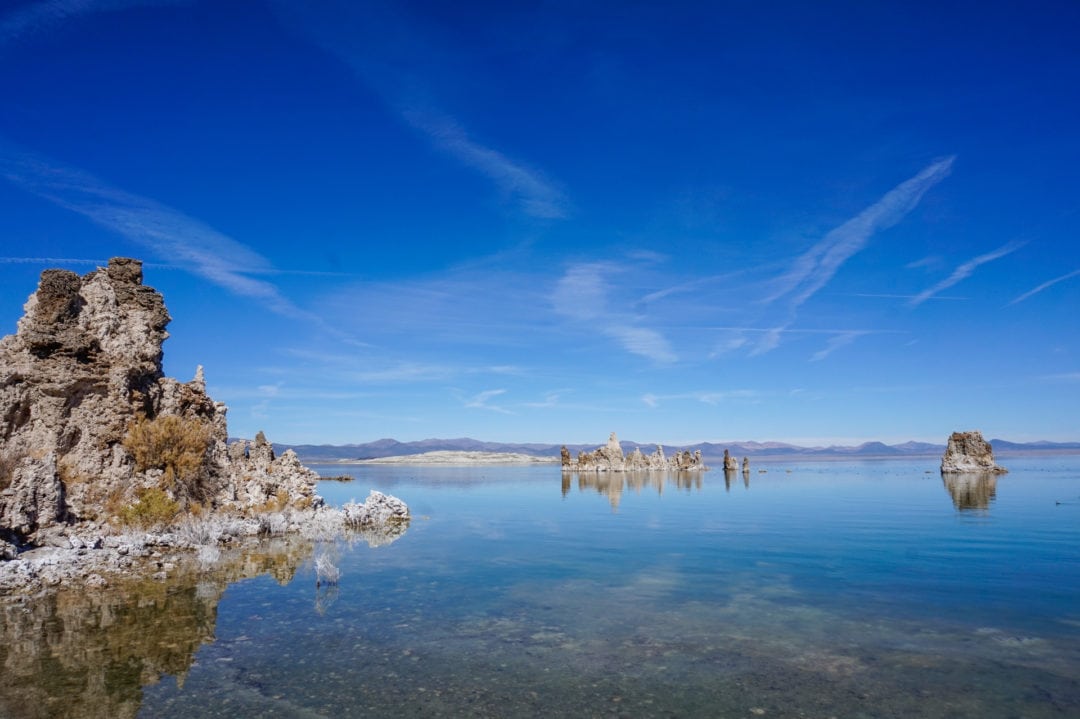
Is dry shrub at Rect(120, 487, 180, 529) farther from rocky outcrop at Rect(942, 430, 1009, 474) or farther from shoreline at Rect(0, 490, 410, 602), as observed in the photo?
rocky outcrop at Rect(942, 430, 1009, 474)

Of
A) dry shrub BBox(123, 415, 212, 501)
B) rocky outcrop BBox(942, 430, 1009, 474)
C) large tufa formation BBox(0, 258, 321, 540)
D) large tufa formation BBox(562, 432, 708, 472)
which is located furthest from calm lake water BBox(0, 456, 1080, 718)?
large tufa formation BBox(562, 432, 708, 472)

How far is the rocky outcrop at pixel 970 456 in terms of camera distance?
84625 millimetres

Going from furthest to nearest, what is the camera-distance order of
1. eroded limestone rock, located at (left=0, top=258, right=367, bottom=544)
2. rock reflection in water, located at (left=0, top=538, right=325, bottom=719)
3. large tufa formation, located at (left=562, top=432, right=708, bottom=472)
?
large tufa formation, located at (left=562, top=432, right=708, bottom=472) → eroded limestone rock, located at (left=0, top=258, right=367, bottom=544) → rock reflection in water, located at (left=0, top=538, right=325, bottom=719)

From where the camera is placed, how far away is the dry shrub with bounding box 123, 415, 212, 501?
2534 centimetres

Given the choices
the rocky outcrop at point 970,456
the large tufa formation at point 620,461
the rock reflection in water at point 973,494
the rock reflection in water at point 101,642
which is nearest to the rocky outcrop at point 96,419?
the rock reflection in water at point 101,642

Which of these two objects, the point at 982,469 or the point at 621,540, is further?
the point at 982,469

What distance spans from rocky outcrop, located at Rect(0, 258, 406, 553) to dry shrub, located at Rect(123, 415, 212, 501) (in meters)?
0.04

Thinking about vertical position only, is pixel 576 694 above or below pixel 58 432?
below

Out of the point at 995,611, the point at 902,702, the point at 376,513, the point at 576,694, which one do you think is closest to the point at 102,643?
the point at 576,694

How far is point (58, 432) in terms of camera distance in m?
23.9

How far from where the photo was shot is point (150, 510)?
24.2 metres

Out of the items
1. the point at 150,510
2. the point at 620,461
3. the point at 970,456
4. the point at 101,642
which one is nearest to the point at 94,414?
the point at 150,510

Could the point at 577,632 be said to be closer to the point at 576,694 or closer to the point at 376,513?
the point at 576,694

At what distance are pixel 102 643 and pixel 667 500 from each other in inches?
1783
